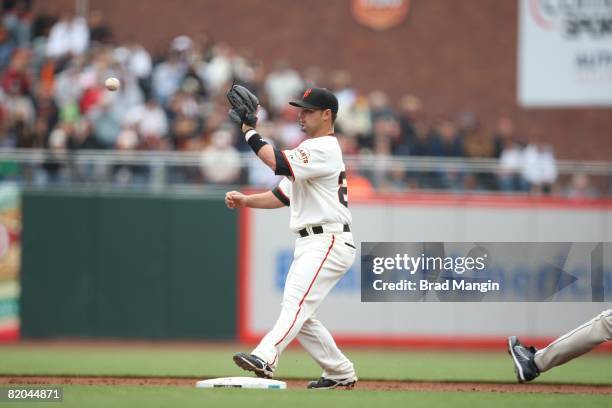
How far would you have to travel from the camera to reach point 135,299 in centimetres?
1434

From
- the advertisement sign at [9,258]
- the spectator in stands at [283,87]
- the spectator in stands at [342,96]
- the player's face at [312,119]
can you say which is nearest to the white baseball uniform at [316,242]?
the player's face at [312,119]

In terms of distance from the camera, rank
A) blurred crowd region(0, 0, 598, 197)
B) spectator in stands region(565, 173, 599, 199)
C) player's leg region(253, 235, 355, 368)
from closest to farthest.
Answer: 1. player's leg region(253, 235, 355, 368)
2. blurred crowd region(0, 0, 598, 197)
3. spectator in stands region(565, 173, 599, 199)

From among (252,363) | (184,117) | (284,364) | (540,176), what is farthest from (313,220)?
(184,117)

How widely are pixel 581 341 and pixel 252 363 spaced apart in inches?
99.6

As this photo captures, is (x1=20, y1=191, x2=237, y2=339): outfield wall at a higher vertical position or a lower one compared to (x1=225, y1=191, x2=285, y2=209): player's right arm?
lower

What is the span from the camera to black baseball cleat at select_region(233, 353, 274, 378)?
7659 millimetres

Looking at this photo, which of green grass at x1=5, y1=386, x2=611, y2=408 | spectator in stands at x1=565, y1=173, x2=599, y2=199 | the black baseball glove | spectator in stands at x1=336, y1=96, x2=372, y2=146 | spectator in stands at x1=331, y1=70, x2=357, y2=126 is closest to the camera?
green grass at x1=5, y1=386, x2=611, y2=408

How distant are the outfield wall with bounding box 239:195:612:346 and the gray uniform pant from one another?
617cm

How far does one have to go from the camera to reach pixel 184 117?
1562 centimetres

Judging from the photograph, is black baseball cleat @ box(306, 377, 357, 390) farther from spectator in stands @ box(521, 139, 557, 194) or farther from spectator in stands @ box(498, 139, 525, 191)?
spectator in stands @ box(521, 139, 557, 194)

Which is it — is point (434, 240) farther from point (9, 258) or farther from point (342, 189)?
point (342, 189)

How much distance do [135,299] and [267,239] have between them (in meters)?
1.96

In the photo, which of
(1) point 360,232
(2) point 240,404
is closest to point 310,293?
(2) point 240,404

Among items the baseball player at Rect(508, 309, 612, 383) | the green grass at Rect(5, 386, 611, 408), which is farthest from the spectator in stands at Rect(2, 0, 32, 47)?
the baseball player at Rect(508, 309, 612, 383)
